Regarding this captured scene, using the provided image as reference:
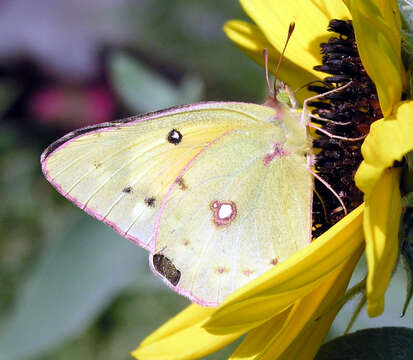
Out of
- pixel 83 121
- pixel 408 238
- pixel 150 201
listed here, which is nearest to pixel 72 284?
pixel 150 201

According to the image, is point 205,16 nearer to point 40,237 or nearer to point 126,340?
point 40,237

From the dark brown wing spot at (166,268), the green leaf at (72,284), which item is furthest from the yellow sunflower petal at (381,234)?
the green leaf at (72,284)

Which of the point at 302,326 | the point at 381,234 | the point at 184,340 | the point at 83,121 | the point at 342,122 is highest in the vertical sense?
the point at 342,122

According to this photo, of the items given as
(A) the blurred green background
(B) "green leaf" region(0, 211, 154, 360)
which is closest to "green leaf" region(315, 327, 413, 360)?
(A) the blurred green background

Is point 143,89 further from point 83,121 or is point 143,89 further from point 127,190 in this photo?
point 83,121

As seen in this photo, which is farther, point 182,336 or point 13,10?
point 13,10

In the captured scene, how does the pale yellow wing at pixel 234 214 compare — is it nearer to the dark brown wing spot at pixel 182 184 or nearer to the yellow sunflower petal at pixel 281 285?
the dark brown wing spot at pixel 182 184

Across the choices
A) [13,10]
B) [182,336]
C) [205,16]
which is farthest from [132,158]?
[13,10]
